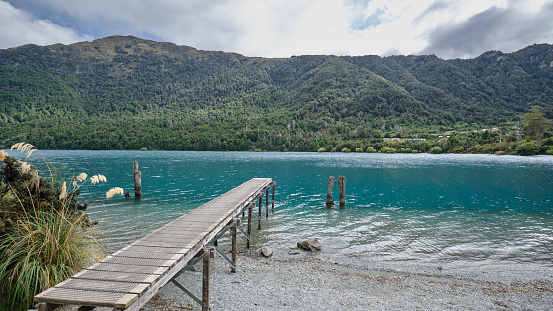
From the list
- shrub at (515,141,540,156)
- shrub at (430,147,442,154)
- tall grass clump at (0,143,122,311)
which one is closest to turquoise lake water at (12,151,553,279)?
tall grass clump at (0,143,122,311)

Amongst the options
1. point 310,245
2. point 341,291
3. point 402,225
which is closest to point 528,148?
point 402,225

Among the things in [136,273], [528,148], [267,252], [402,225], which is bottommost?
[402,225]

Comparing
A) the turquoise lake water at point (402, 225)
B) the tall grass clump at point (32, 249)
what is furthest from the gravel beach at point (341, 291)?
the tall grass clump at point (32, 249)

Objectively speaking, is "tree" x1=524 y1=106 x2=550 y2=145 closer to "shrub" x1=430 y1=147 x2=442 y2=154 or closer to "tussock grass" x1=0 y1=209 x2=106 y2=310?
"shrub" x1=430 y1=147 x2=442 y2=154

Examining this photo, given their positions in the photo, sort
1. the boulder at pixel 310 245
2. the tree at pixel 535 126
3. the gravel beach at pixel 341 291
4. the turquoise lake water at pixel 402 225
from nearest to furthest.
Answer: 1. the gravel beach at pixel 341 291
2. the turquoise lake water at pixel 402 225
3. the boulder at pixel 310 245
4. the tree at pixel 535 126

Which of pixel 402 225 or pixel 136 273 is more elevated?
pixel 136 273

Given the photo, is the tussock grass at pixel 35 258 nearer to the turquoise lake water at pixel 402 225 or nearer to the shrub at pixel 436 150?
the turquoise lake water at pixel 402 225

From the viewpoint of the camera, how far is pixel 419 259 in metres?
11.9

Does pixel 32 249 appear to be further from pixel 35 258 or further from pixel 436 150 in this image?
pixel 436 150

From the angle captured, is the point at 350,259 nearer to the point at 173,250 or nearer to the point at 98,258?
the point at 173,250

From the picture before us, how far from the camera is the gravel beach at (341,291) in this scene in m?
7.69

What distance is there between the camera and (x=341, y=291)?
8664 mm

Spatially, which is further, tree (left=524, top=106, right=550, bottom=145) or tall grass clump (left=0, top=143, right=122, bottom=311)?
tree (left=524, top=106, right=550, bottom=145)

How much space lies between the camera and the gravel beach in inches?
303
